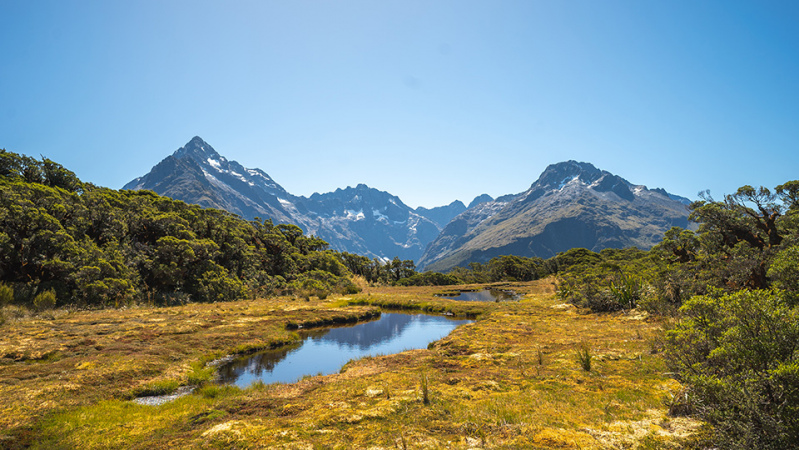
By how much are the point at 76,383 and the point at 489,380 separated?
1714cm

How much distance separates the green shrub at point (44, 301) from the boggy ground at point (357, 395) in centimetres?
477

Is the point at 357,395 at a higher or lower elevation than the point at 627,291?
lower

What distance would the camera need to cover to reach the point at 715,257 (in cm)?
2336

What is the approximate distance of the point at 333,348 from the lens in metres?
26.2

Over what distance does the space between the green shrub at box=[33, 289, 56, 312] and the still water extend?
19130 millimetres

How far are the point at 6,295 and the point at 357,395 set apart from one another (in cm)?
3198

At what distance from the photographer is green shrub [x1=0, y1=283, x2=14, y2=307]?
25859mm

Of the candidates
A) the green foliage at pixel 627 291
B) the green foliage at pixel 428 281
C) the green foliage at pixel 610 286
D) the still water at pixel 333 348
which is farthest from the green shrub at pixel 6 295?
the green foliage at pixel 428 281

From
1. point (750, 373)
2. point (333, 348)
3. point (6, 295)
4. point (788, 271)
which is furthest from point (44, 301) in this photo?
point (788, 271)

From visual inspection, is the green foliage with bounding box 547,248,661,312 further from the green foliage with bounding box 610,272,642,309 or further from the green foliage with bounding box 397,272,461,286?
the green foliage with bounding box 397,272,461,286

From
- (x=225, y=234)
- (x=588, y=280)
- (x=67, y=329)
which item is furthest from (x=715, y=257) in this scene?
(x=225, y=234)

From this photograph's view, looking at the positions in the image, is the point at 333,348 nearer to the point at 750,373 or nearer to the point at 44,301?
the point at 750,373

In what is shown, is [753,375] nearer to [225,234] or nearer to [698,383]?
[698,383]

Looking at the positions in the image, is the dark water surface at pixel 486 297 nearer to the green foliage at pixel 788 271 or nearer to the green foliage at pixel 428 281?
the green foliage at pixel 788 271
